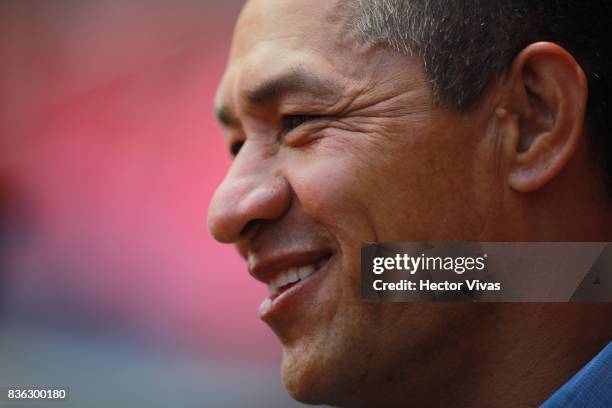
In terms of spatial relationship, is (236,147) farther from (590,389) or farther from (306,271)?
(590,389)

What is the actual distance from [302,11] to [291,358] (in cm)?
46

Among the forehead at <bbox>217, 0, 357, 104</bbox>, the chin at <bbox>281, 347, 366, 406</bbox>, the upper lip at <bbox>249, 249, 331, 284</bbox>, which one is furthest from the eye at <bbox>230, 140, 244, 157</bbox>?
the chin at <bbox>281, 347, 366, 406</bbox>

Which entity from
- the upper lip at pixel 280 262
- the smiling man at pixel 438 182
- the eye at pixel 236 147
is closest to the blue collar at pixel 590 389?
the smiling man at pixel 438 182

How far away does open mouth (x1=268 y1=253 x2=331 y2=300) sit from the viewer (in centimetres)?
106

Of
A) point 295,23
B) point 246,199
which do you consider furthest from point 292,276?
point 295,23

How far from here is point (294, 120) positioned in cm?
109

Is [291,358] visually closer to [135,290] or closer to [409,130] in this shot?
[409,130]

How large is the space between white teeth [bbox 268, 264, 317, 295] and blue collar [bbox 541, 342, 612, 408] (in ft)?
1.10

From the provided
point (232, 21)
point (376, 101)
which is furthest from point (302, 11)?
point (232, 21)

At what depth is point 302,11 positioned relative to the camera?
1.10 m

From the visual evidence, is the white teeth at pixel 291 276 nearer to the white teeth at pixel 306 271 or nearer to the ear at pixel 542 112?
the white teeth at pixel 306 271

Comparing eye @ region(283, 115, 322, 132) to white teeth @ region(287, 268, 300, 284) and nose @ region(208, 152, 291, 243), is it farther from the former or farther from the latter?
white teeth @ region(287, 268, 300, 284)

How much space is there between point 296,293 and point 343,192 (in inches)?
6.0

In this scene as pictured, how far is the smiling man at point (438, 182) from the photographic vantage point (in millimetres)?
1006
